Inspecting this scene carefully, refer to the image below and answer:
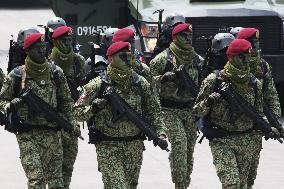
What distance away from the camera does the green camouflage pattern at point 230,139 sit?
11.7 meters

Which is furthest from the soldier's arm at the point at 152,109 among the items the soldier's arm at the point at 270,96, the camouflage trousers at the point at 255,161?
the soldier's arm at the point at 270,96

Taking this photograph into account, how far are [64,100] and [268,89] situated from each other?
200 cm

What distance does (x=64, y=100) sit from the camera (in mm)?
12031

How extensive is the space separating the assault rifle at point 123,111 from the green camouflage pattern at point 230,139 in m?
0.74

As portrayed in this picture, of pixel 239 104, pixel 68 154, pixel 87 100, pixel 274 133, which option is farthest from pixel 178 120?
pixel 87 100

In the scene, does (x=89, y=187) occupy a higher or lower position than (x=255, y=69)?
lower

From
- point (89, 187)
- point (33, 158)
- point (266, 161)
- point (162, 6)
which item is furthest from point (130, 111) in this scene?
point (162, 6)

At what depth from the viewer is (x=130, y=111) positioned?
36.6ft

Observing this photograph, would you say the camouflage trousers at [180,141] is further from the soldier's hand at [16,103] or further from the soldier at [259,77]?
the soldier's hand at [16,103]

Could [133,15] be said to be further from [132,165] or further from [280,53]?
[132,165]

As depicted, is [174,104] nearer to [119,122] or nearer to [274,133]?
[274,133]

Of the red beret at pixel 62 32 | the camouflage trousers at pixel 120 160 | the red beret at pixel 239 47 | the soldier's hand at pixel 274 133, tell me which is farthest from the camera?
the red beret at pixel 62 32

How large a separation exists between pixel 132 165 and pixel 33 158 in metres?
1.01

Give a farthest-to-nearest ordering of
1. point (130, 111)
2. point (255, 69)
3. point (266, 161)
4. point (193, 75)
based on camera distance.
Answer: point (266, 161) → point (193, 75) → point (255, 69) → point (130, 111)
